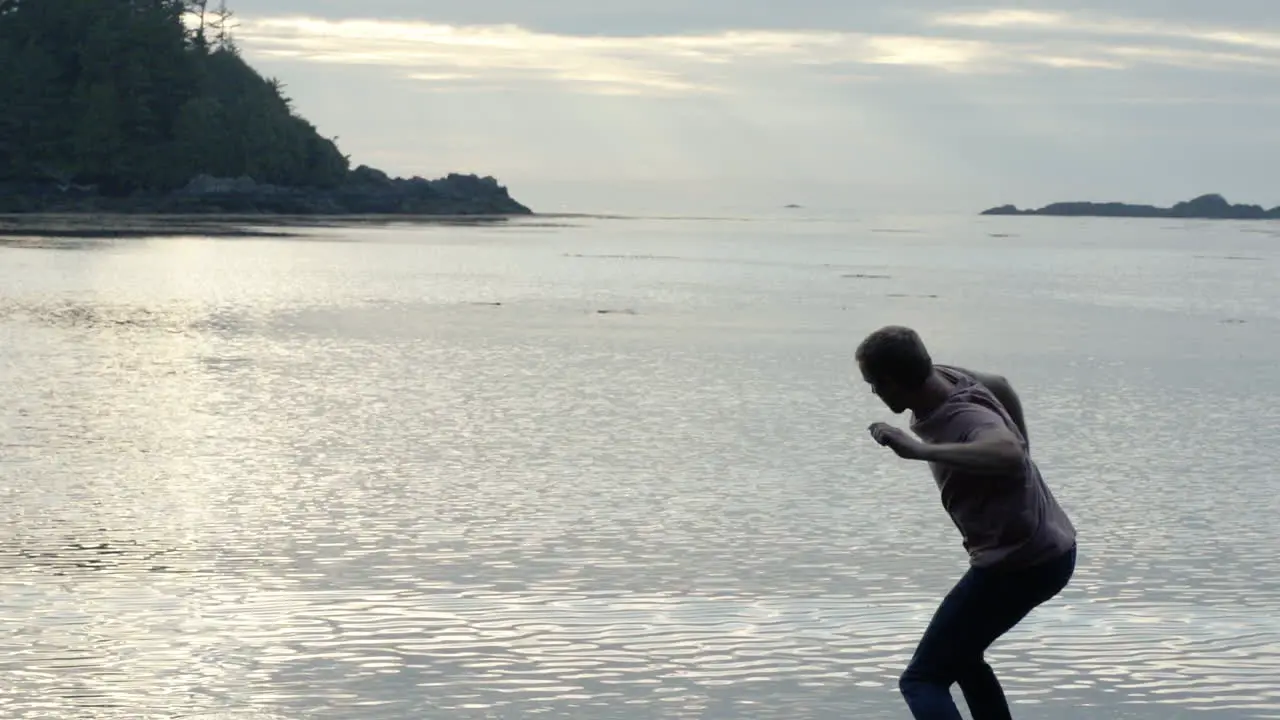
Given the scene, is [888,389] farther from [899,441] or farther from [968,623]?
[968,623]

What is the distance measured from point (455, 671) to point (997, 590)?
2.62 meters

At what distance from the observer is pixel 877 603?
862 centimetres

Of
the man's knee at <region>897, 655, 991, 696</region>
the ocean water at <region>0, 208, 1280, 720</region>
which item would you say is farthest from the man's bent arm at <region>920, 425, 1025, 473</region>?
the ocean water at <region>0, 208, 1280, 720</region>

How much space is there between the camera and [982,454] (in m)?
5.03

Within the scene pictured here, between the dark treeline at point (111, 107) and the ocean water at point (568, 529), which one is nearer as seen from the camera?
the ocean water at point (568, 529)

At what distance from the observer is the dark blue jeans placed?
5336 mm

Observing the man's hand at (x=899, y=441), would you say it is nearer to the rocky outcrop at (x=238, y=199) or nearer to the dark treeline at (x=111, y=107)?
the rocky outcrop at (x=238, y=199)

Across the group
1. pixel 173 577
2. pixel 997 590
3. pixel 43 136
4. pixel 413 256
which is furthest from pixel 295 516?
pixel 43 136

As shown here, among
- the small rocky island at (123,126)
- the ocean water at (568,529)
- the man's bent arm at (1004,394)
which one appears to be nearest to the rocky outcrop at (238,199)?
the small rocky island at (123,126)

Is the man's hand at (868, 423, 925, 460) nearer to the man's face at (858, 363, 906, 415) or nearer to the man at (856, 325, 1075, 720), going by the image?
the man at (856, 325, 1075, 720)

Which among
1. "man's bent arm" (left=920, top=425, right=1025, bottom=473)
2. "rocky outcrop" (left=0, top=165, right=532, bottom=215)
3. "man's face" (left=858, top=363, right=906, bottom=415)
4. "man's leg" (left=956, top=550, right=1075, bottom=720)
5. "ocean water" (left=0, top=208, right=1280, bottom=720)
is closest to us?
"man's bent arm" (left=920, top=425, right=1025, bottom=473)

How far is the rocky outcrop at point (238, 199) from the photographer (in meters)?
130

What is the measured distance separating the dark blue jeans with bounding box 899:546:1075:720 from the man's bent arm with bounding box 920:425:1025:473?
0.42 meters

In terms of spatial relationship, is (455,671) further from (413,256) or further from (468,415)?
(413,256)
